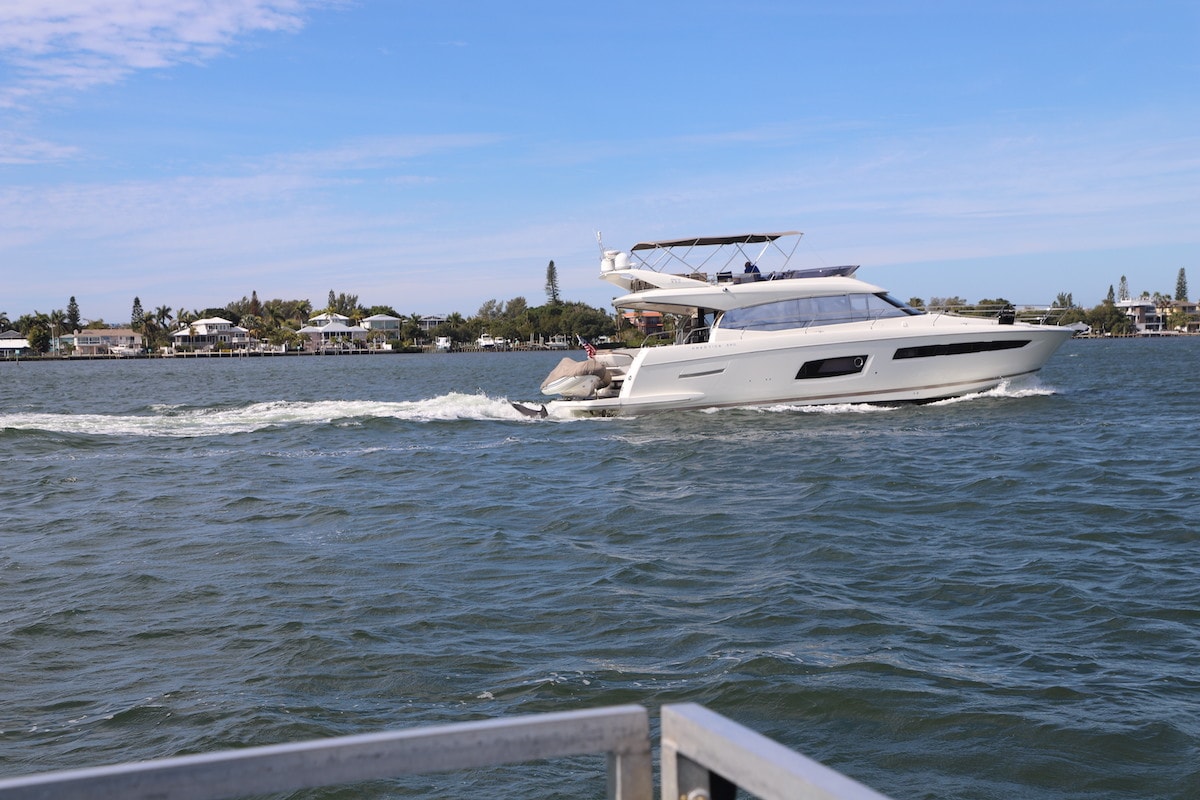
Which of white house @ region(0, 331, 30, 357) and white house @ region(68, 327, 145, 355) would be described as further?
white house @ region(68, 327, 145, 355)

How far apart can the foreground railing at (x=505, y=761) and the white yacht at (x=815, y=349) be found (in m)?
21.9

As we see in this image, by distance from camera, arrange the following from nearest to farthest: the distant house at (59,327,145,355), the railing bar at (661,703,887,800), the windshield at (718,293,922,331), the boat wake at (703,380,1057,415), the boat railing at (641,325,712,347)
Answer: the railing bar at (661,703,887,800)
the boat wake at (703,380,1057,415)
the windshield at (718,293,922,331)
the boat railing at (641,325,712,347)
the distant house at (59,327,145,355)

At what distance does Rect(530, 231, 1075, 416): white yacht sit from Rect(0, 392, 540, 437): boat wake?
4396 mm

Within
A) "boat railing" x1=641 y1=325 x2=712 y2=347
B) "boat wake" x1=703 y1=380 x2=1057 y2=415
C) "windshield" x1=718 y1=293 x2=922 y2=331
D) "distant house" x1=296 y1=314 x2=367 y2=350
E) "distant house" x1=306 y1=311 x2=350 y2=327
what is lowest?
"boat wake" x1=703 y1=380 x2=1057 y2=415

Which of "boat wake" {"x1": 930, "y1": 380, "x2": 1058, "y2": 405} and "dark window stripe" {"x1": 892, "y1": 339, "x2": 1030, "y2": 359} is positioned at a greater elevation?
"dark window stripe" {"x1": 892, "y1": 339, "x2": 1030, "y2": 359}

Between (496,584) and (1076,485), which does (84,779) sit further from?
(1076,485)

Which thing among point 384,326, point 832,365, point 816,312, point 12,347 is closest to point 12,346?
point 12,347

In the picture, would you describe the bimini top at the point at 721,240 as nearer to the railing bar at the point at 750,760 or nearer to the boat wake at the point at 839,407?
the boat wake at the point at 839,407

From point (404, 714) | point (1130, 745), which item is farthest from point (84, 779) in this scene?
point (1130, 745)

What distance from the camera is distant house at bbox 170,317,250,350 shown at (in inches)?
6959

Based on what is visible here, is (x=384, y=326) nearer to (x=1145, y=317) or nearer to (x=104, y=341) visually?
(x=104, y=341)

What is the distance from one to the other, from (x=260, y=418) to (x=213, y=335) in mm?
160195

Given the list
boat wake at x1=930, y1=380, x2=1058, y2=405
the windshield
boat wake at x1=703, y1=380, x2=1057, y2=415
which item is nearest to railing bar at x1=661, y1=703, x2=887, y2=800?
boat wake at x1=703, y1=380, x2=1057, y2=415

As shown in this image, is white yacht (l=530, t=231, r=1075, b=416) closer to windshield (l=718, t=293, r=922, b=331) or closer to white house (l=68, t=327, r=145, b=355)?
windshield (l=718, t=293, r=922, b=331)
